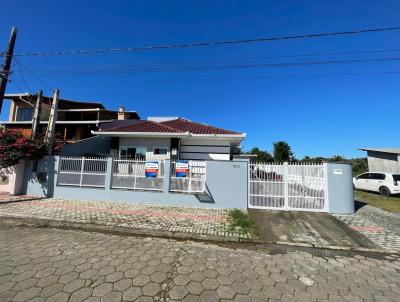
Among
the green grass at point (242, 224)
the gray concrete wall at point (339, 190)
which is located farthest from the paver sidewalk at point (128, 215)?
the gray concrete wall at point (339, 190)

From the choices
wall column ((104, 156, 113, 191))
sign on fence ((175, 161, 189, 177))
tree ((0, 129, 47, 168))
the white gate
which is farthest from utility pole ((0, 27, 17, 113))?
the white gate

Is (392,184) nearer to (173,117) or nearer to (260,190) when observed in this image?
(260,190)

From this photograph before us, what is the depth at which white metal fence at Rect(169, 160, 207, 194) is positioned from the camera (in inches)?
357

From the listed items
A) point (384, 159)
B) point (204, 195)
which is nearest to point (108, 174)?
point (204, 195)

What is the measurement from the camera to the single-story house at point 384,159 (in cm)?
2109

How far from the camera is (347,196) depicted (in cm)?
840

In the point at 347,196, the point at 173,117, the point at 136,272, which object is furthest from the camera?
the point at 173,117

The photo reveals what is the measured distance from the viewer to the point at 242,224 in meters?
6.66

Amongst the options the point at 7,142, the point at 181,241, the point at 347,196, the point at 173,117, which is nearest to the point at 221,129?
the point at 173,117

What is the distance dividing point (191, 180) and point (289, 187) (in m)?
3.90

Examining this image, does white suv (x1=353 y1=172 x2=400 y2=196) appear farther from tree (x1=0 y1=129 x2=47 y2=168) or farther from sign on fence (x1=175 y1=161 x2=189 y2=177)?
tree (x1=0 y1=129 x2=47 y2=168)

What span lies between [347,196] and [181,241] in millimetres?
6780

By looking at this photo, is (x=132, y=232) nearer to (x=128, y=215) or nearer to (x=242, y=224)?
(x=128, y=215)

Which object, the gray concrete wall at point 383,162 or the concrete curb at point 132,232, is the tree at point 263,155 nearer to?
the gray concrete wall at point 383,162
